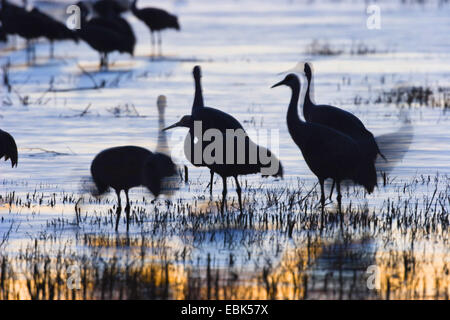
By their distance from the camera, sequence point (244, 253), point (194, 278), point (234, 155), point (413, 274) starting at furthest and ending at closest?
point (234, 155)
point (244, 253)
point (413, 274)
point (194, 278)

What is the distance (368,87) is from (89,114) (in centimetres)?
601

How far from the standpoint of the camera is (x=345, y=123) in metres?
10.4

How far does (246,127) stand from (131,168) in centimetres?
680

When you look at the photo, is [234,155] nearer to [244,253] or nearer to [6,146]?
[244,253]

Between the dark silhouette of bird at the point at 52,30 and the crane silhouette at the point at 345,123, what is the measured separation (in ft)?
58.6

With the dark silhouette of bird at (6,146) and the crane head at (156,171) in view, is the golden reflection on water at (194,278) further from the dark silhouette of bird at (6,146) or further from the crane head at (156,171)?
the dark silhouette of bird at (6,146)

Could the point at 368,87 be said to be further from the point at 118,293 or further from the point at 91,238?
the point at 118,293

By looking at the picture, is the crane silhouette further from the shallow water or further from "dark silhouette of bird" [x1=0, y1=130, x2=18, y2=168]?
"dark silhouette of bird" [x1=0, y1=130, x2=18, y2=168]

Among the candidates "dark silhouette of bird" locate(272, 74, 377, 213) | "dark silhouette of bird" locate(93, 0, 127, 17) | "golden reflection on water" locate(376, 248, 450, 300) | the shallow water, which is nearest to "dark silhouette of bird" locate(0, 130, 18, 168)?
the shallow water

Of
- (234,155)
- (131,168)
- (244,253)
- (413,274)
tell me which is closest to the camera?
(413,274)

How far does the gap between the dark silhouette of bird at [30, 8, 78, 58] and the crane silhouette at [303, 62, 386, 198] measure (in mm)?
17849

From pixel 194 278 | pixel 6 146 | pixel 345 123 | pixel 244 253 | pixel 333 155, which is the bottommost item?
pixel 194 278

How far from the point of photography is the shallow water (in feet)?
25.3

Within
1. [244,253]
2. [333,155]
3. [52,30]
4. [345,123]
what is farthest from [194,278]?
[52,30]
